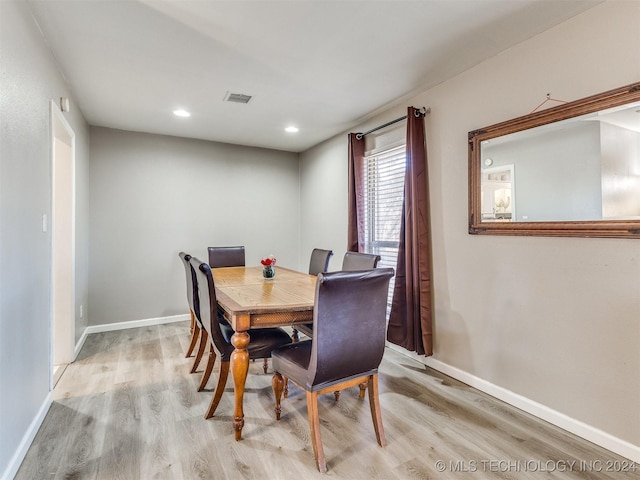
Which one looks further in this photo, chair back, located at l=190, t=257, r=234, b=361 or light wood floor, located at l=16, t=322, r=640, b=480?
chair back, located at l=190, t=257, r=234, b=361

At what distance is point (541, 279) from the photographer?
7.02ft

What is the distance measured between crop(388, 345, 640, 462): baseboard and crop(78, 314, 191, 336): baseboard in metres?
3.23

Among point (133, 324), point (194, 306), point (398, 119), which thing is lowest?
point (133, 324)

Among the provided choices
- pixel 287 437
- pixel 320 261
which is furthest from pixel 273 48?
pixel 287 437

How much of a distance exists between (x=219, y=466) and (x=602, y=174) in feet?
8.34

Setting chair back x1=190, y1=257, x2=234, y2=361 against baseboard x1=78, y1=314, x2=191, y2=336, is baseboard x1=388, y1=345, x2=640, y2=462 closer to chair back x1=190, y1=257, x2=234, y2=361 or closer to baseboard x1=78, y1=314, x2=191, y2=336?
chair back x1=190, y1=257, x2=234, y2=361

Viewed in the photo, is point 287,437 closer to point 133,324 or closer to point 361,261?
point 361,261

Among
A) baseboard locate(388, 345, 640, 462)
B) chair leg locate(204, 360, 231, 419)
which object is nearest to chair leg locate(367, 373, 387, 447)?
chair leg locate(204, 360, 231, 419)

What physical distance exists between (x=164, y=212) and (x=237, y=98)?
6.46 ft

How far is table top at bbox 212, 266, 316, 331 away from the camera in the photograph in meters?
1.90

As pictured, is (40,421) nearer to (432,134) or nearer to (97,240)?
(97,240)

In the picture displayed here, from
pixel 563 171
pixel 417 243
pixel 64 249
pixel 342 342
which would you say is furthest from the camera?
pixel 64 249

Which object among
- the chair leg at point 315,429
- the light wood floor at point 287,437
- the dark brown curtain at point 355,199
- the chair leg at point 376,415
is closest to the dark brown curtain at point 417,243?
the light wood floor at point 287,437

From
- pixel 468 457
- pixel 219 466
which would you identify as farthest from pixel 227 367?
pixel 468 457
